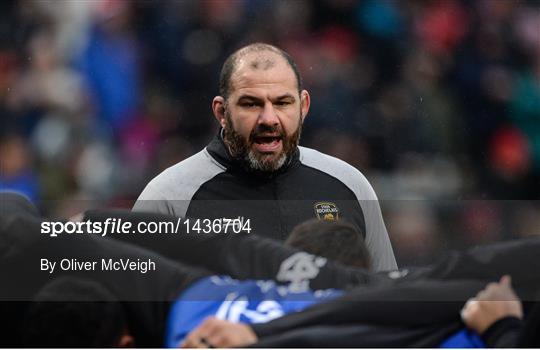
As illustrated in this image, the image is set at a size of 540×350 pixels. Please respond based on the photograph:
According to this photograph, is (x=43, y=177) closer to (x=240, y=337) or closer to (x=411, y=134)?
(x=411, y=134)

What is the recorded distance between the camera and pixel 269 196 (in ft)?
7.35

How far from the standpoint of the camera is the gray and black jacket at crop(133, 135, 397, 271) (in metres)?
2.20

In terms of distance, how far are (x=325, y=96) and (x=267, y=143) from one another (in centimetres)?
121

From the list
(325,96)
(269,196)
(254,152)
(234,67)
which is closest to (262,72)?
(234,67)

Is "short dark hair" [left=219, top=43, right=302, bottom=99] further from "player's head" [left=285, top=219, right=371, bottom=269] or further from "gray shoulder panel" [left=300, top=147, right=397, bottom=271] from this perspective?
"player's head" [left=285, top=219, right=371, bottom=269]

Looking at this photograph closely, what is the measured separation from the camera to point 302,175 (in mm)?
2299

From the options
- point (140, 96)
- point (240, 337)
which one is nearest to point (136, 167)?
point (140, 96)

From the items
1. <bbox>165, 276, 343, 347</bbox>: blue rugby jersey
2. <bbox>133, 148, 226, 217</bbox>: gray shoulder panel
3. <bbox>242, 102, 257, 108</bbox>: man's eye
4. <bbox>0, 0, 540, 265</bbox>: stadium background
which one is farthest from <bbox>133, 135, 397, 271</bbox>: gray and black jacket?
<bbox>0, 0, 540, 265</bbox>: stadium background

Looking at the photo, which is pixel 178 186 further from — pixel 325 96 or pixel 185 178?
pixel 325 96

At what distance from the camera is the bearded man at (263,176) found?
220 cm

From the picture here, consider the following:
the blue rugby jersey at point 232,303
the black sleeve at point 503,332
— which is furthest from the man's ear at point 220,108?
the black sleeve at point 503,332

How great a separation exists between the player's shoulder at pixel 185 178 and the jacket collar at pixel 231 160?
0.05 ft

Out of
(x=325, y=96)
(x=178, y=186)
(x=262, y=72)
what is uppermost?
(x=325, y=96)

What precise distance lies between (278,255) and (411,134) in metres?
1.74
